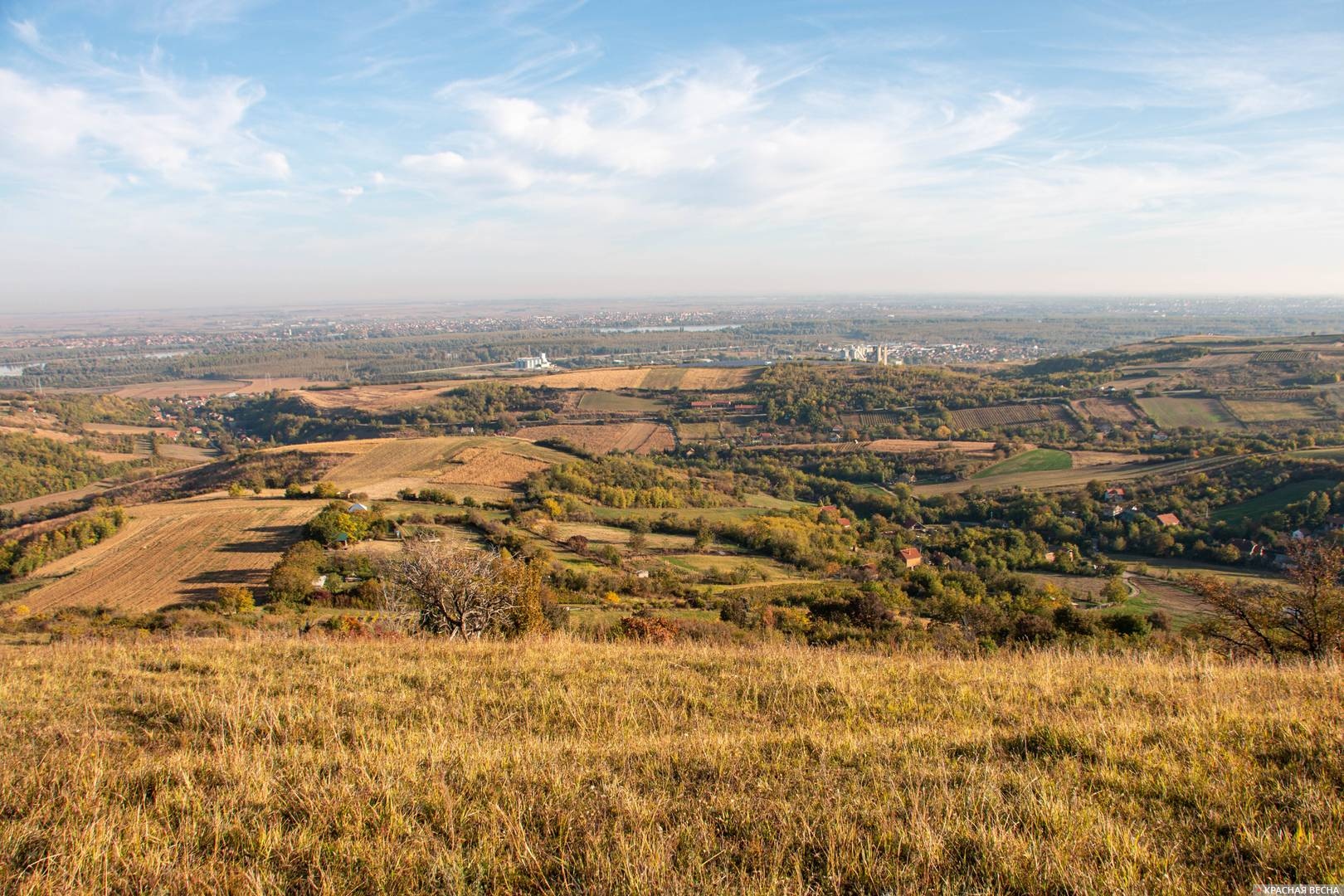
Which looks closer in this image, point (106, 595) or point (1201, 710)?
point (1201, 710)

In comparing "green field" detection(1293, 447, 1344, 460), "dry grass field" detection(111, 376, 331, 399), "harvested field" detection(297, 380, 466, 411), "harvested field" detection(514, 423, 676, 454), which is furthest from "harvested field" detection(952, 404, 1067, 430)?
"dry grass field" detection(111, 376, 331, 399)

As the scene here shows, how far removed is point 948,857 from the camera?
299 centimetres

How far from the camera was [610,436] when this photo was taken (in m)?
92.4

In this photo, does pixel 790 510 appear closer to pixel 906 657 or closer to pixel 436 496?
pixel 436 496

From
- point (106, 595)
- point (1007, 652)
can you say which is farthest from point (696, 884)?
point (106, 595)

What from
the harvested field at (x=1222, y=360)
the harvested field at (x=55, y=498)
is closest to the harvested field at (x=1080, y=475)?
the harvested field at (x=1222, y=360)

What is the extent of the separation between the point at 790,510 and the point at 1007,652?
52600mm

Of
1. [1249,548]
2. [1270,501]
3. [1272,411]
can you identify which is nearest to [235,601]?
[1249,548]

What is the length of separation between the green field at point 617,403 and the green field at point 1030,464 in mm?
53456

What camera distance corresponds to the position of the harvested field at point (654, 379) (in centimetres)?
11944

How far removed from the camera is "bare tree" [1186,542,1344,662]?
37.9 ft

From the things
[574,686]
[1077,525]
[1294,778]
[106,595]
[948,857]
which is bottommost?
[1077,525]

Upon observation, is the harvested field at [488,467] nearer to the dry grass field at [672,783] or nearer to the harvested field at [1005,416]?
the dry grass field at [672,783]

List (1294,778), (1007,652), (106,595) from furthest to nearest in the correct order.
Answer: (106,595)
(1007,652)
(1294,778)
